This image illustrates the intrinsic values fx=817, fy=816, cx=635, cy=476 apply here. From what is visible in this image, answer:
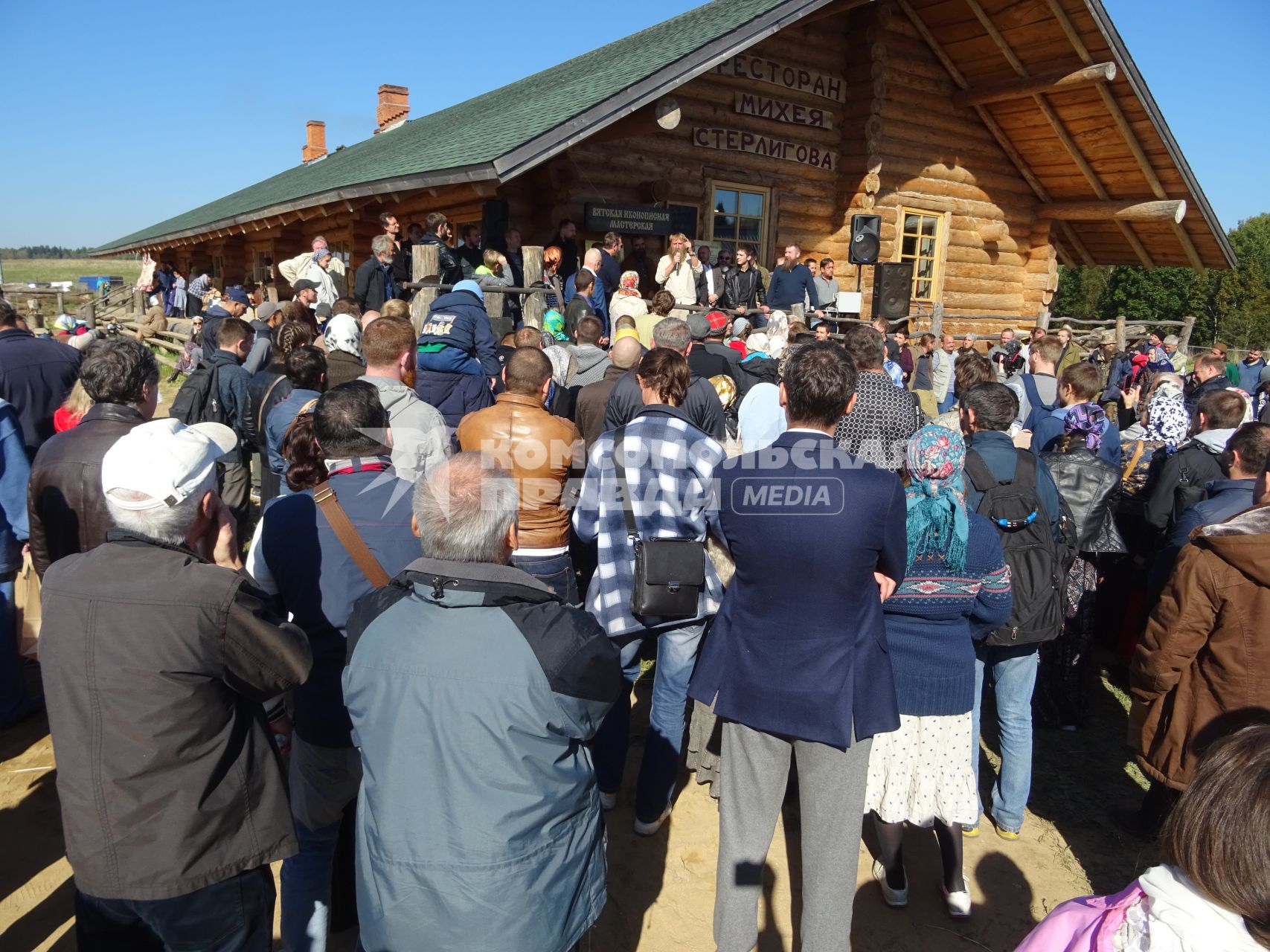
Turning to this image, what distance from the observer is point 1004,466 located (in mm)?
3570

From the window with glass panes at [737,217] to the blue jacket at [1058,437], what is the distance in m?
6.85

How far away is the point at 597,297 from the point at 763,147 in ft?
16.5

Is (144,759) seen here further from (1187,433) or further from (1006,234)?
(1006,234)

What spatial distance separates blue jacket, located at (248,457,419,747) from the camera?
8.65 ft

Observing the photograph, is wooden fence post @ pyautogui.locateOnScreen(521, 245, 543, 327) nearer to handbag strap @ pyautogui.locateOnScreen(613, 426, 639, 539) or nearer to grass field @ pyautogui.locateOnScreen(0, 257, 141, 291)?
handbag strap @ pyautogui.locateOnScreen(613, 426, 639, 539)

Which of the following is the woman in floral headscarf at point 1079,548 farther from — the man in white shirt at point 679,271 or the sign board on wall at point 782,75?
the sign board on wall at point 782,75

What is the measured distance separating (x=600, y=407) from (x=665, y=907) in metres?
2.93

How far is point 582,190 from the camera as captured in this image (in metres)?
10.3

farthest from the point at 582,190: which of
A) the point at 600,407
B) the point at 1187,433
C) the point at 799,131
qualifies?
the point at 1187,433

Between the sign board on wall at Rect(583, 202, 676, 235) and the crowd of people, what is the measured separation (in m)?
5.70

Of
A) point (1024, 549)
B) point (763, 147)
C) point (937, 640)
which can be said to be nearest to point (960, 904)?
point (937, 640)

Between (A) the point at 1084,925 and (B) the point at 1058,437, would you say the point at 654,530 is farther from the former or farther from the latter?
(B) the point at 1058,437

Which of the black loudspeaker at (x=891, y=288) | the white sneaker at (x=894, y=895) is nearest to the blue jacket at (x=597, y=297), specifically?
the black loudspeaker at (x=891, y=288)

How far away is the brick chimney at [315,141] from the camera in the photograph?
3052 centimetres
